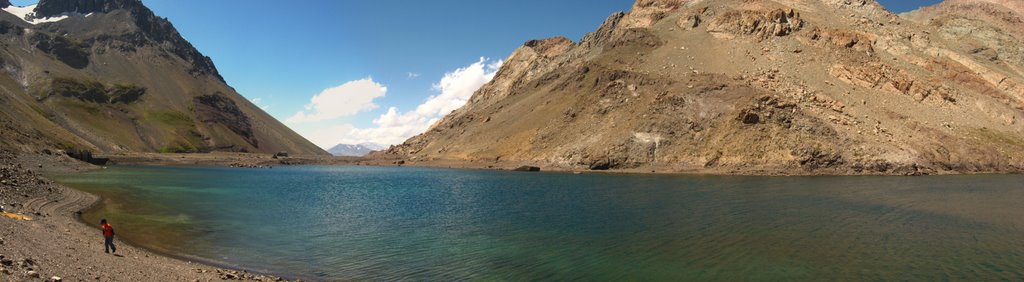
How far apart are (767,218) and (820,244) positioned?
967 centimetres

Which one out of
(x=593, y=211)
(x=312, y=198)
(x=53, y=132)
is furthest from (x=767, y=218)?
(x=53, y=132)

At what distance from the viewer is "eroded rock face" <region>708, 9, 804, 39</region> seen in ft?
437

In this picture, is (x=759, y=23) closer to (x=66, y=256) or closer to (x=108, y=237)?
(x=108, y=237)

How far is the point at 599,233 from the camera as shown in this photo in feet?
111

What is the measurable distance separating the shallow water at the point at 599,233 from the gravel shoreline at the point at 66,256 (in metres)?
2.48

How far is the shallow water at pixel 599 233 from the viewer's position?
24766mm

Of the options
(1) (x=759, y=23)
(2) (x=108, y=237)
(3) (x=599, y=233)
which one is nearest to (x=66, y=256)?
(2) (x=108, y=237)

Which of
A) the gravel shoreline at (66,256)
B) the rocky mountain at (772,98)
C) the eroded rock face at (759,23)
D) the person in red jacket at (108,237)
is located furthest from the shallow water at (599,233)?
the eroded rock face at (759,23)

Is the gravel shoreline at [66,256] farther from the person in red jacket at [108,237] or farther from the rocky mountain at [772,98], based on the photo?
the rocky mountain at [772,98]

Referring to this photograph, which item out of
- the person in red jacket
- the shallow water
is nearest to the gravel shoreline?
the person in red jacket

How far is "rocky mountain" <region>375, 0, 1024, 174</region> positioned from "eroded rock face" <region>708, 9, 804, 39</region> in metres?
0.35

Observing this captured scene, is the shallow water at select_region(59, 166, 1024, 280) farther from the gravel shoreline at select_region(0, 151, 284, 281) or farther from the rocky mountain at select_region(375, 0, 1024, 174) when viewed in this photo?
the rocky mountain at select_region(375, 0, 1024, 174)

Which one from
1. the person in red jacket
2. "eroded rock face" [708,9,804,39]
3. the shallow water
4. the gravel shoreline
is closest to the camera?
the gravel shoreline

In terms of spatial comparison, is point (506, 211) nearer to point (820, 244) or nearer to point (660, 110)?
point (820, 244)
